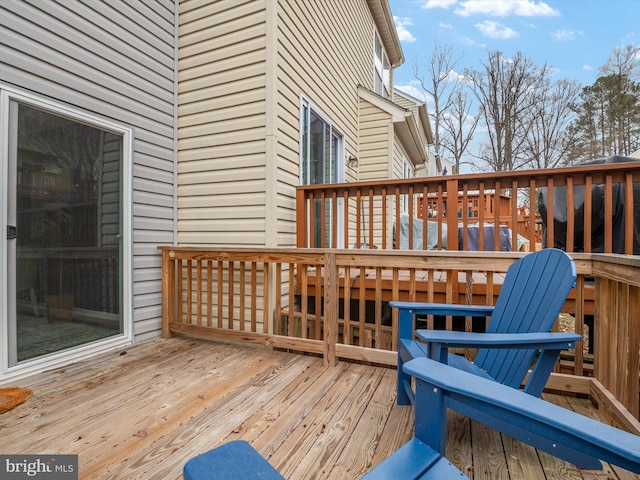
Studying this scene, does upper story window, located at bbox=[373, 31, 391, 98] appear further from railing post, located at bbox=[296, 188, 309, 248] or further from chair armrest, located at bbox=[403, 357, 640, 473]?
chair armrest, located at bbox=[403, 357, 640, 473]

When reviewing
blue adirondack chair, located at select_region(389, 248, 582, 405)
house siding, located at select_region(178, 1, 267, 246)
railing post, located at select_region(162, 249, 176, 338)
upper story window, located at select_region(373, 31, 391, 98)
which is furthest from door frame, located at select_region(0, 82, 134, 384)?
upper story window, located at select_region(373, 31, 391, 98)

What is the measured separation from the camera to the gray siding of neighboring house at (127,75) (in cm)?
257

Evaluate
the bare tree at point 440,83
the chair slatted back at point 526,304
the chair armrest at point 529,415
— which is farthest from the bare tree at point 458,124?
the chair armrest at point 529,415

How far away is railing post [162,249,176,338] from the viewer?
11.8 feet

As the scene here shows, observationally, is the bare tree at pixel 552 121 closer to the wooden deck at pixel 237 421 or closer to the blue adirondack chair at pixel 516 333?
the blue adirondack chair at pixel 516 333

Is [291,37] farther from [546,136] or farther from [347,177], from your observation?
[546,136]

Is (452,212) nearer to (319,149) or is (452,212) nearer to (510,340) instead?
(510,340)

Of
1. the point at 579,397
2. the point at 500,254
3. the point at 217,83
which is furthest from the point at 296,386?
the point at 217,83

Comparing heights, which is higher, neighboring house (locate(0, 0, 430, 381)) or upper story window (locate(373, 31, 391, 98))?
upper story window (locate(373, 31, 391, 98))

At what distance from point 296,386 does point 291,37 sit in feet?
11.7

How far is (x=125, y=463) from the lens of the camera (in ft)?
5.23

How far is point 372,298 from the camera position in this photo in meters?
3.44

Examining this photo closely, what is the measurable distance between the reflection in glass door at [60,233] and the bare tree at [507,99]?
1362cm
